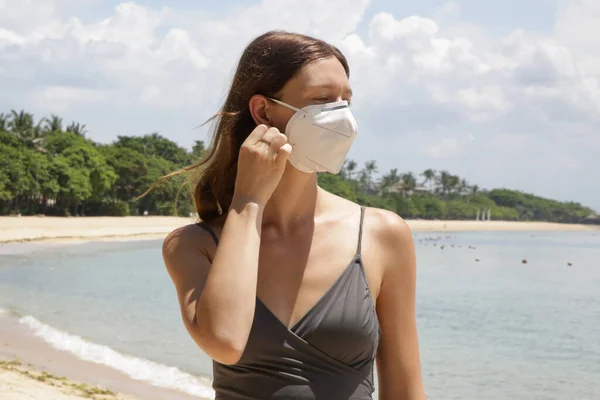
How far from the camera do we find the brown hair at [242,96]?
5.68 ft

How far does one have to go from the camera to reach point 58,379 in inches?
343

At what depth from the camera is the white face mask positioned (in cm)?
170

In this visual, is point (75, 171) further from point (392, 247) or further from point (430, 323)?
point (392, 247)

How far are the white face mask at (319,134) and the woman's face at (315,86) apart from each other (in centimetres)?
2

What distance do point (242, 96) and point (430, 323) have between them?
58.8 ft

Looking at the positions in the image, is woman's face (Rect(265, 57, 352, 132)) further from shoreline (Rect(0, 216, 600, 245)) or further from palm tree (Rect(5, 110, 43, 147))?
palm tree (Rect(5, 110, 43, 147))

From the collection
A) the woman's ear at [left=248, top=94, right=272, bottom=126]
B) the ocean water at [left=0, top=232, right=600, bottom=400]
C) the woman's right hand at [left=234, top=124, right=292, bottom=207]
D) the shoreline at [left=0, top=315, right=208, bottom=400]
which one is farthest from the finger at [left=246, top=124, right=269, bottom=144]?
the ocean water at [left=0, top=232, right=600, bottom=400]

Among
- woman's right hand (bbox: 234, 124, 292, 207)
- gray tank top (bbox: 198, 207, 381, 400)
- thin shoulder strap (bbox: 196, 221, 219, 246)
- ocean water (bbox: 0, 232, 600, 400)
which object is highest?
woman's right hand (bbox: 234, 124, 292, 207)

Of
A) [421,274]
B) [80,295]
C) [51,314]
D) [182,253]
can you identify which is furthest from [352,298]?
[421,274]

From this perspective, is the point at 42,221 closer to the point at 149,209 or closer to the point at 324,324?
the point at 149,209

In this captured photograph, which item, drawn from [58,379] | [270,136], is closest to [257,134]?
[270,136]

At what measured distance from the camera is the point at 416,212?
369 feet

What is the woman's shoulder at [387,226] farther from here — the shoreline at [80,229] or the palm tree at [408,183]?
the palm tree at [408,183]

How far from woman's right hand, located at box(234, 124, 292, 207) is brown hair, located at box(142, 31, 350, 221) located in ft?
0.51
